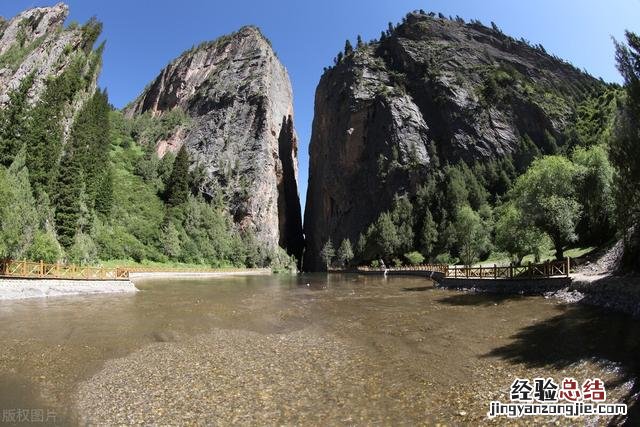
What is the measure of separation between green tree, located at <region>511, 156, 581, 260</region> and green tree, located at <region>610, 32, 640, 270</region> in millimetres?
10627

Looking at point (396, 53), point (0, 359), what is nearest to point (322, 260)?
point (396, 53)

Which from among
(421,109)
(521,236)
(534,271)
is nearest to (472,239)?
(521,236)

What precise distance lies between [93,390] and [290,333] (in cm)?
898

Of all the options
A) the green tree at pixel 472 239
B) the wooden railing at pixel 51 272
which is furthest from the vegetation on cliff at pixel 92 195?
the green tree at pixel 472 239

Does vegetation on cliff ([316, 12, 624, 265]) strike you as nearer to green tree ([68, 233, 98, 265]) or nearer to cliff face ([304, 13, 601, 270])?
cliff face ([304, 13, 601, 270])

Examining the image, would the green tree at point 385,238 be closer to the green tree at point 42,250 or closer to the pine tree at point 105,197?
the pine tree at point 105,197

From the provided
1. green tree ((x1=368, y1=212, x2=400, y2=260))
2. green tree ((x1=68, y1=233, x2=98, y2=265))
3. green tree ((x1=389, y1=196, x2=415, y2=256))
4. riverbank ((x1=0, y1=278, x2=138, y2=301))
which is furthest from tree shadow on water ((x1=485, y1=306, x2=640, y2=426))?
green tree ((x1=368, y1=212, x2=400, y2=260))

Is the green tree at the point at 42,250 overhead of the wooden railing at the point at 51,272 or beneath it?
overhead

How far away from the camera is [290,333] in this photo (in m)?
18.0

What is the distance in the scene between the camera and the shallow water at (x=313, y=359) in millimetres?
9219

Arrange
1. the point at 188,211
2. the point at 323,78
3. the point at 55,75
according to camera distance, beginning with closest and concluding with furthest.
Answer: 1. the point at 55,75
2. the point at 188,211
3. the point at 323,78

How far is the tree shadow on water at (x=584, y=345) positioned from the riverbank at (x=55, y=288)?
102ft

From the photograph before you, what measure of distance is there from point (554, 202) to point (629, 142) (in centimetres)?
1327

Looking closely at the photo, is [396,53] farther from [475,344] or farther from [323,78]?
[475,344]
